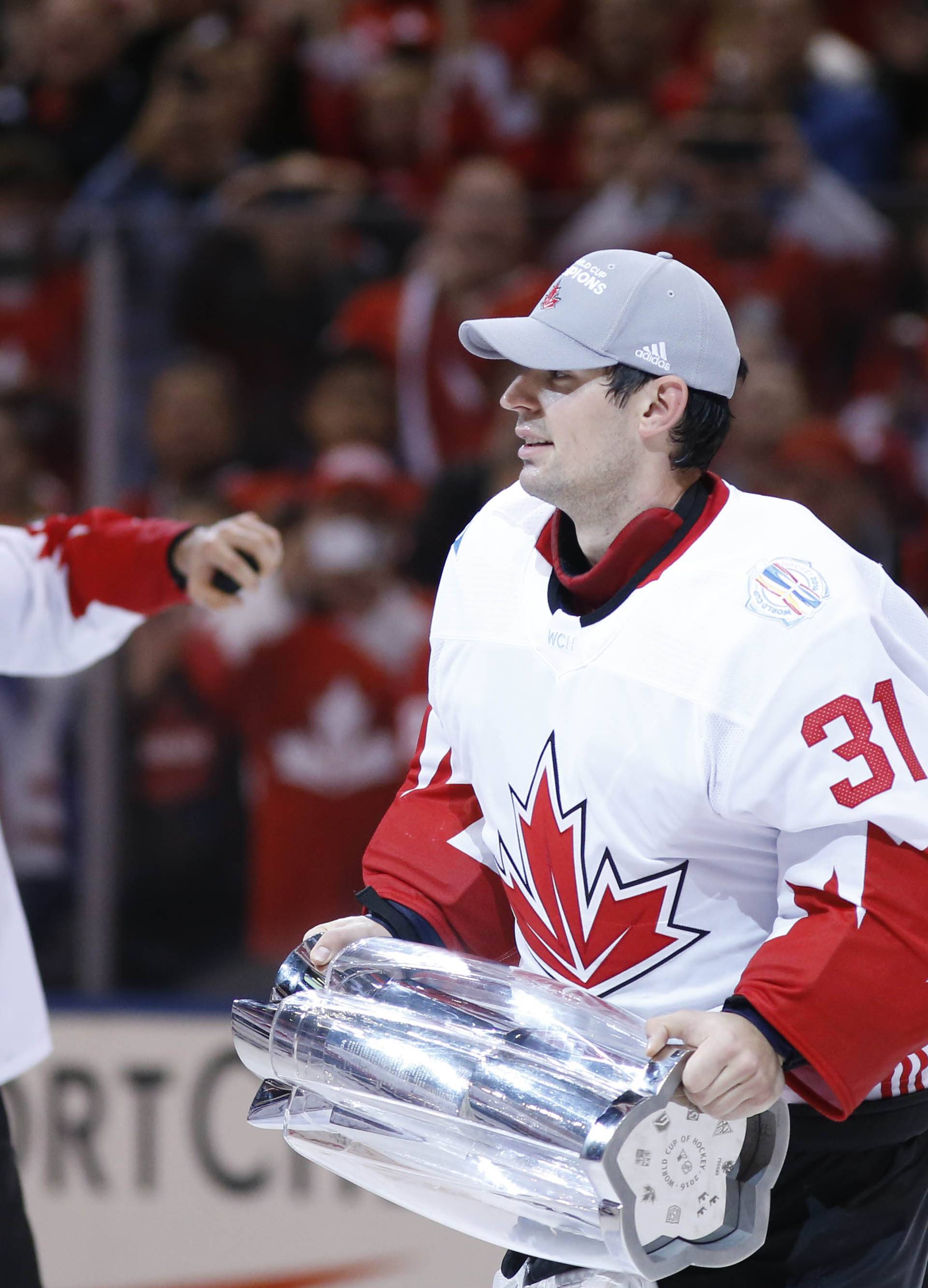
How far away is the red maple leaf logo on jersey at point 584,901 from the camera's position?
1.79 m

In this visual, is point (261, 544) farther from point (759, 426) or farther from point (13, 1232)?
point (759, 426)

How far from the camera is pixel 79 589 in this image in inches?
97.5

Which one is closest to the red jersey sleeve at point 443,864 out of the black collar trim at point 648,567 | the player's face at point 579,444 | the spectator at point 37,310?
the black collar trim at point 648,567

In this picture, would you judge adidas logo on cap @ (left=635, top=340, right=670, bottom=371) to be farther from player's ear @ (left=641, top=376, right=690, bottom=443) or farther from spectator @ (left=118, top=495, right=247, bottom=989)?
spectator @ (left=118, top=495, right=247, bottom=989)

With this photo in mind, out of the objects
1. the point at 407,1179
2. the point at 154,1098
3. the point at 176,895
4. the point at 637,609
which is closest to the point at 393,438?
the point at 176,895

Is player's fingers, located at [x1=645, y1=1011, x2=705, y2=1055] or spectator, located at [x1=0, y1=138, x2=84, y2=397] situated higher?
spectator, located at [x1=0, y1=138, x2=84, y2=397]

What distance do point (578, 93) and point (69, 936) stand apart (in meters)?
2.73

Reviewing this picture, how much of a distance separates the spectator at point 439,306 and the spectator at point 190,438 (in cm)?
28

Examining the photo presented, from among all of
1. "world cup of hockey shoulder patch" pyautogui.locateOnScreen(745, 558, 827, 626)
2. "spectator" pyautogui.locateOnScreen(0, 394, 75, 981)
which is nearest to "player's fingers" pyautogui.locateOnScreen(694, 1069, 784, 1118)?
"world cup of hockey shoulder patch" pyautogui.locateOnScreen(745, 558, 827, 626)

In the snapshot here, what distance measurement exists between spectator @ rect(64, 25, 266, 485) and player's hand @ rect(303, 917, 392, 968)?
5.89ft

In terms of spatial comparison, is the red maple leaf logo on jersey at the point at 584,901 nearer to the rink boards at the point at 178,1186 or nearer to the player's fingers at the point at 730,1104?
the player's fingers at the point at 730,1104

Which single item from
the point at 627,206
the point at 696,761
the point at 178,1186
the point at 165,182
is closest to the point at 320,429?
the point at 627,206

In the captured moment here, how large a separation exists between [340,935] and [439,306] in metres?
1.90

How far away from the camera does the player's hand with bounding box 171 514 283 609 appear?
2371mm
